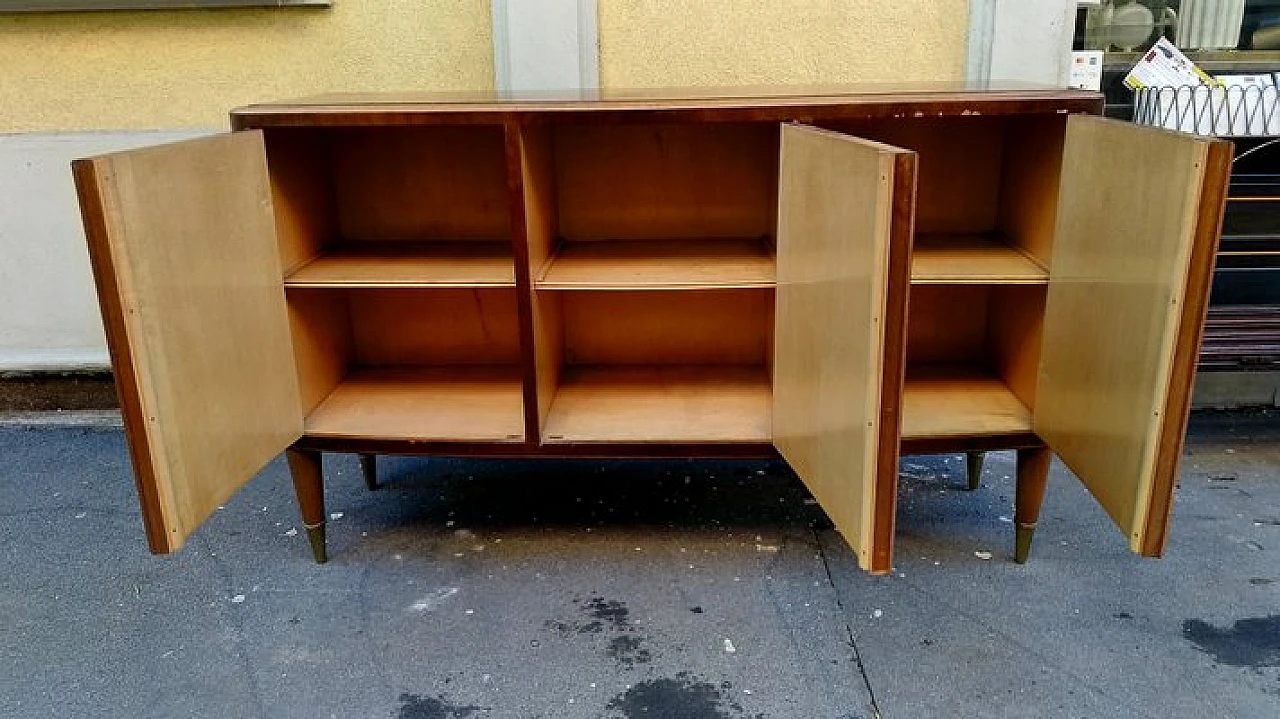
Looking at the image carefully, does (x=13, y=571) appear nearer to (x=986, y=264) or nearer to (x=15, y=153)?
(x=15, y=153)

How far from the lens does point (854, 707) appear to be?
1.52m

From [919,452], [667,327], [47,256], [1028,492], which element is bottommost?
[1028,492]

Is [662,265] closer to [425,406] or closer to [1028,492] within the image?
[425,406]

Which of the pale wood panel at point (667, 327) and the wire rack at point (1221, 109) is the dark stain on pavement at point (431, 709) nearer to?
the pale wood panel at point (667, 327)

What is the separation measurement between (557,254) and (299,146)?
23.0 inches

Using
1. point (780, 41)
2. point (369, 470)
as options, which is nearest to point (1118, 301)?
point (780, 41)

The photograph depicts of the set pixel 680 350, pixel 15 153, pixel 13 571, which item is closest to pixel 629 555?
pixel 680 350

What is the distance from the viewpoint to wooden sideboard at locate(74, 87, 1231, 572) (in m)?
1.35

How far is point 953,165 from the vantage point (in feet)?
6.72

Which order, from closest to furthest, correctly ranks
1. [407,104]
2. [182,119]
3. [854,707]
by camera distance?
[854,707] < [407,104] < [182,119]

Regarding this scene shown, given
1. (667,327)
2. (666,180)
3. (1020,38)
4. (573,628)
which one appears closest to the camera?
(573,628)

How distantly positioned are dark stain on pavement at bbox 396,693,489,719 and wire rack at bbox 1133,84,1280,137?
2.20 metres

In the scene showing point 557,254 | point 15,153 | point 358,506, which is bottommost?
point 358,506

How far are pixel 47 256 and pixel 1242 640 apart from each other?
314 centimetres
